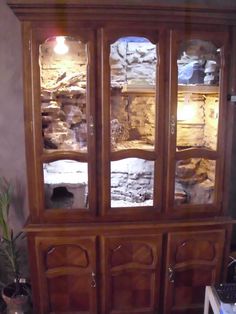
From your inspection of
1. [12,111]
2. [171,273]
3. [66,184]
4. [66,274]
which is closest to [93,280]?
[66,274]

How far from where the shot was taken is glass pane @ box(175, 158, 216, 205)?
1.99 m

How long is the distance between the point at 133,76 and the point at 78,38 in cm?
40

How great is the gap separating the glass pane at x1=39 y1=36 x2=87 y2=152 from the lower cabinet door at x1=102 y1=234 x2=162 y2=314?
0.68 m

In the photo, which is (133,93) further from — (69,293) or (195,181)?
(69,293)

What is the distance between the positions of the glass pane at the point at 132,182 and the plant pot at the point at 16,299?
922 millimetres

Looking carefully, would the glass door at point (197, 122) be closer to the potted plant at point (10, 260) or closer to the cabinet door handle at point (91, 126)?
the cabinet door handle at point (91, 126)

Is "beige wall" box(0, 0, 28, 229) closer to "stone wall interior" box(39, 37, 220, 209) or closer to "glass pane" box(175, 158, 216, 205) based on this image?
"stone wall interior" box(39, 37, 220, 209)

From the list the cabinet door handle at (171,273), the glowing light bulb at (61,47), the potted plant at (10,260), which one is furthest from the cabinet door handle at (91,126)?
the cabinet door handle at (171,273)

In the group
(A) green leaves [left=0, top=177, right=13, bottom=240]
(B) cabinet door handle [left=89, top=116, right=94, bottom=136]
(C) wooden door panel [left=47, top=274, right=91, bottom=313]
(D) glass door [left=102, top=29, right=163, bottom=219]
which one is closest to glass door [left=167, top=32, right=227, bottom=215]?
(D) glass door [left=102, top=29, right=163, bottom=219]

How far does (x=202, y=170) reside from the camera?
6.66 feet

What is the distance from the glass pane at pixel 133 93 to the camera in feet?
5.99

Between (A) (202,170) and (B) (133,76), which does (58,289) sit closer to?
(A) (202,170)

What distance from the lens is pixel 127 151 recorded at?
1.88m

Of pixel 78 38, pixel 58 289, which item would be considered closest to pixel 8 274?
pixel 58 289
